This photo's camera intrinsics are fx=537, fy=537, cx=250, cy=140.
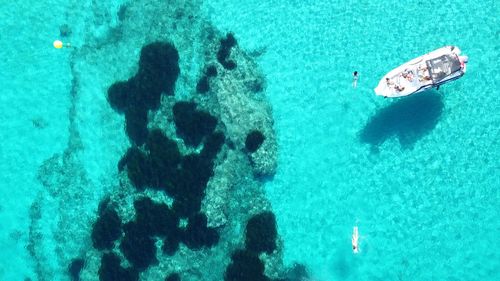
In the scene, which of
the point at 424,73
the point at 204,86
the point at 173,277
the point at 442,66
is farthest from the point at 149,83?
the point at 442,66

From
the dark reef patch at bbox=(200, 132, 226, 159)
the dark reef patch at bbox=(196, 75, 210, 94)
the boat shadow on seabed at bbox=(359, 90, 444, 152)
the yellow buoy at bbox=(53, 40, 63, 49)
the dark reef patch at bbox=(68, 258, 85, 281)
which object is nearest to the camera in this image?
the boat shadow on seabed at bbox=(359, 90, 444, 152)

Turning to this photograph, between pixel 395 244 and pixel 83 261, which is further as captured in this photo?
pixel 83 261

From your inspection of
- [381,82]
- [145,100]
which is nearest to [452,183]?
[381,82]

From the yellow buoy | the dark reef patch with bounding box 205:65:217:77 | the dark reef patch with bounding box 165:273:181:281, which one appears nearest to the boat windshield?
the dark reef patch with bounding box 205:65:217:77

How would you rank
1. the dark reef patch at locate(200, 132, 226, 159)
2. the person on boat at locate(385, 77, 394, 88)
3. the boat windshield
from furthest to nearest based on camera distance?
the dark reef patch at locate(200, 132, 226, 159) → the person on boat at locate(385, 77, 394, 88) → the boat windshield

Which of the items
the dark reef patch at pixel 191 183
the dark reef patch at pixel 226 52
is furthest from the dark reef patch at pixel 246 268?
the dark reef patch at pixel 226 52

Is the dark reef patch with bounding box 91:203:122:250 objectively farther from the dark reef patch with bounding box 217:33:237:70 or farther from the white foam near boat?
the white foam near boat

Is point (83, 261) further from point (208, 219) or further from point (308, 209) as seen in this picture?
point (308, 209)

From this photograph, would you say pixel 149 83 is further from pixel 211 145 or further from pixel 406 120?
pixel 406 120
